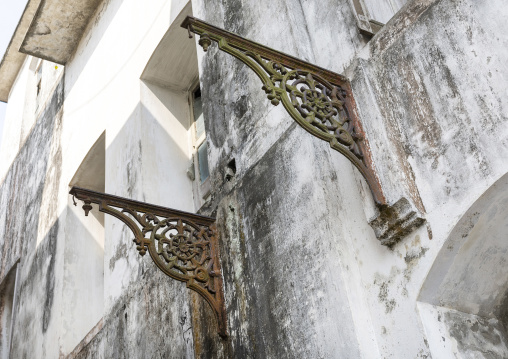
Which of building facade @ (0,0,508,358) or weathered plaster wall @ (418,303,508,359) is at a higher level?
building facade @ (0,0,508,358)

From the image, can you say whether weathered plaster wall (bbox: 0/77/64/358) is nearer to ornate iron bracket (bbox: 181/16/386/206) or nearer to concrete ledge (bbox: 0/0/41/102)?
concrete ledge (bbox: 0/0/41/102)

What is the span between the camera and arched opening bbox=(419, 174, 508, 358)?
132 inches

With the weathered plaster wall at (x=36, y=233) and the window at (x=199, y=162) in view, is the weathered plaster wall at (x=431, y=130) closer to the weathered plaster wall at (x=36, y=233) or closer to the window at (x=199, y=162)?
the window at (x=199, y=162)

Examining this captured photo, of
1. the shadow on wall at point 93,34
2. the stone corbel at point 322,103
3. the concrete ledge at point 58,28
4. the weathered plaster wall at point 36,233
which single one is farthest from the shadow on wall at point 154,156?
the concrete ledge at point 58,28

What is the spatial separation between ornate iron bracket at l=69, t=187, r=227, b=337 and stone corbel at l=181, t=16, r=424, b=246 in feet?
4.22

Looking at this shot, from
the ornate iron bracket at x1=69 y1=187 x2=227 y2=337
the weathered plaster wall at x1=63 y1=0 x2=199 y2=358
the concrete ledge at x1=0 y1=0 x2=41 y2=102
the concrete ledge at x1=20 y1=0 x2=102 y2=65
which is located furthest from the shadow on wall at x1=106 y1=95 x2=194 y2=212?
the concrete ledge at x1=0 y1=0 x2=41 y2=102

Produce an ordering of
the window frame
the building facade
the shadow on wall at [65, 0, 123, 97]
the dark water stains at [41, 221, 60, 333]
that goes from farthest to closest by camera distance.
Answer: the shadow on wall at [65, 0, 123, 97] → the dark water stains at [41, 221, 60, 333] → the window frame → the building facade

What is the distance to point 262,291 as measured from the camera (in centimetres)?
441

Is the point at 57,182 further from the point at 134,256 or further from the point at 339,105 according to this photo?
the point at 339,105

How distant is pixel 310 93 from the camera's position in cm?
399

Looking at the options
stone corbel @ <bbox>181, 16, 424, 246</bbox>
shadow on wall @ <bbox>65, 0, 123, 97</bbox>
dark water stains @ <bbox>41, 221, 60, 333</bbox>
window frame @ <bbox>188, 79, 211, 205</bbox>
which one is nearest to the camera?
stone corbel @ <bbox>181, 16, 424, 246</bbox>

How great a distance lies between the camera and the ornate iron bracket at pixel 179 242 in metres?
4.57

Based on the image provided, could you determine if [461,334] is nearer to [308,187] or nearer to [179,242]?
[308,187]

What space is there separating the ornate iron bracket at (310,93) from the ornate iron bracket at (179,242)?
4.25 feet
